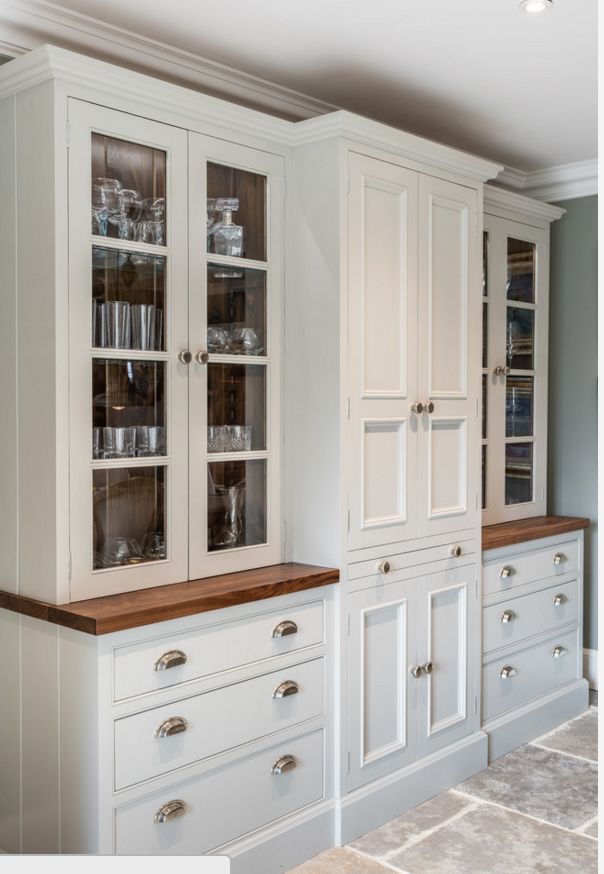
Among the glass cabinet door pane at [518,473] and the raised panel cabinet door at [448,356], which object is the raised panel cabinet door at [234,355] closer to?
the raised panel cabinet door at [448,356]

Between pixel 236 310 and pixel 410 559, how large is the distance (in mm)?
1075

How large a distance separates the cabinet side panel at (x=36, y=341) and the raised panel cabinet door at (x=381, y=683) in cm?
105

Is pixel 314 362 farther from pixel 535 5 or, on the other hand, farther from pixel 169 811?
pixel 169 811

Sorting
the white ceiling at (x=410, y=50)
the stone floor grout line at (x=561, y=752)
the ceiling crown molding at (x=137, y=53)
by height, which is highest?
the white ceiling at (x=410, y=50)

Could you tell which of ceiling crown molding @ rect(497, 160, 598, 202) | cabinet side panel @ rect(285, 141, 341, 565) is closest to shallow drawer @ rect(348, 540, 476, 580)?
cabinet side panel @ rect(285, 141, 341, 565)

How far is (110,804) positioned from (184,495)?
0.87 meters

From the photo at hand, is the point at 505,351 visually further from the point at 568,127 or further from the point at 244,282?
the point at 244,282

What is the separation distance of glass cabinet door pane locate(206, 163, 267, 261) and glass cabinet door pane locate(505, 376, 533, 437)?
167 cm

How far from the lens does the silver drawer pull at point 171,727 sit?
7.89 ft

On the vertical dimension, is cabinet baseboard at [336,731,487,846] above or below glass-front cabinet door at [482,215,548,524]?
below

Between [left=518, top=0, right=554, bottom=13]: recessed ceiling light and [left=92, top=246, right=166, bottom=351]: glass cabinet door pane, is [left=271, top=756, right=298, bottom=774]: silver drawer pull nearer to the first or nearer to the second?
[left=92, top=246, right=166, bottom=351]: glass cabinet door pane

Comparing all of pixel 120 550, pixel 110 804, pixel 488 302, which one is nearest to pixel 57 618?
pixel 120 550

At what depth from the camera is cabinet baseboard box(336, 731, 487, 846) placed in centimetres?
296

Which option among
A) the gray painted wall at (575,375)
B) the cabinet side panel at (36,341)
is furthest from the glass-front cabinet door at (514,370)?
the cabinet side panel at (36,341)
